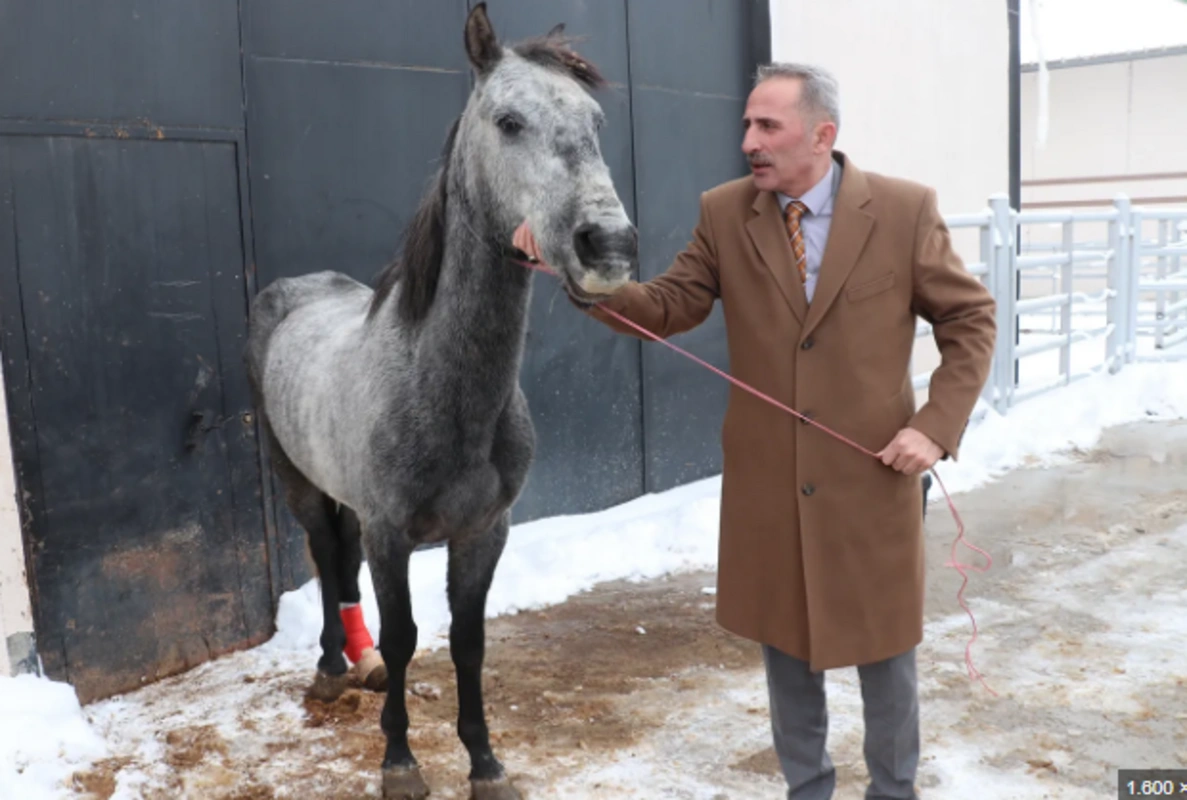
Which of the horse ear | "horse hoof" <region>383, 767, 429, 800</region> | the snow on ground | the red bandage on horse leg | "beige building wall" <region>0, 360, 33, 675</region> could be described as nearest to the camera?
the horse ear

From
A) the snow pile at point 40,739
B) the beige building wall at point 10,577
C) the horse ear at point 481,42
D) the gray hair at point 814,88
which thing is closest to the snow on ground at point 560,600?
the snow pile at point 40,739

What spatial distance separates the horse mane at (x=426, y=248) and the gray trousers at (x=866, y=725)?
4.29ft

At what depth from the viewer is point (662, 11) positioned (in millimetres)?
6066

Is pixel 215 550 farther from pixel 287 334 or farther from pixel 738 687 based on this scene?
pixel 738 687

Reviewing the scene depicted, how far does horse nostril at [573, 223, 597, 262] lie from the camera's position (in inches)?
85.0

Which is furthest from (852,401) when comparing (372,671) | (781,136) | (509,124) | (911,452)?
(372,671)

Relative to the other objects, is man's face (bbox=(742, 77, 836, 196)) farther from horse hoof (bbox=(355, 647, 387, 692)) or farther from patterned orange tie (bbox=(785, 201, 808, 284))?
horse hoof (bbox=(355, 647, 387, 692))

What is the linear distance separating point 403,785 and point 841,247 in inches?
75.9

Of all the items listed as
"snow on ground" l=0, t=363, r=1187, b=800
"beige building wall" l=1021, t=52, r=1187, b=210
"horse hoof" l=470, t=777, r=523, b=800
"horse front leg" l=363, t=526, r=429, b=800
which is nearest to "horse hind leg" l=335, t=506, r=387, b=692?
"snow on ground" l=0, t=363, r=1187, b=800

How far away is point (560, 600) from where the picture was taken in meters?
4.71

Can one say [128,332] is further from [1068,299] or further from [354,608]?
[1068,299]

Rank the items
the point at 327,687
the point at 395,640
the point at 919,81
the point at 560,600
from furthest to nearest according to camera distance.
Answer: the point at 919,81, the point at 560,600, the point at 327,687, the point at 395,640

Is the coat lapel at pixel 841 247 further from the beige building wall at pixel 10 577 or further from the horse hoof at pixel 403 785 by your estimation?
the beige building wall at pixel 10 577

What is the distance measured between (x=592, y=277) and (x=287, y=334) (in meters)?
1.94
